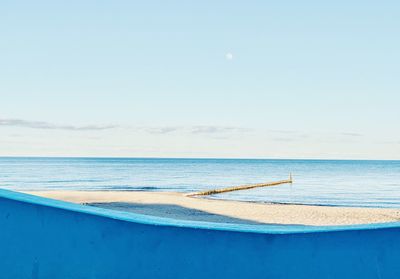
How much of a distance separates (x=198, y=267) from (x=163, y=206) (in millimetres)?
21451

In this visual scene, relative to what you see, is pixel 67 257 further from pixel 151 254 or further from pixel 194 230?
pixel 194 230

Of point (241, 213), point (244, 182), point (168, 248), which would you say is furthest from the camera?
point (244, 182)

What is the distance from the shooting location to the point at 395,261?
8.89 ft

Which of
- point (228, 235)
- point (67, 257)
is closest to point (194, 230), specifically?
point (228, 235)

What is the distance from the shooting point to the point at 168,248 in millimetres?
2729

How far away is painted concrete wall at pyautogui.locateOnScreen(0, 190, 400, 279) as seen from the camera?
2.70 metres

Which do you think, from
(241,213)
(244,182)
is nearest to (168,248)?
(241,213)

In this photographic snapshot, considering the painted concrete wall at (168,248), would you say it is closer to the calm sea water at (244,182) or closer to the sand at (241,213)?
the sand at (241,213)

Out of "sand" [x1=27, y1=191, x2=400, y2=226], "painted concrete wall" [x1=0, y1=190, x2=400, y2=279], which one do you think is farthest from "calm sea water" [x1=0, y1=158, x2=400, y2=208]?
"painted concrete wall" [x1=0, y1=190, x2=400, y2=279]

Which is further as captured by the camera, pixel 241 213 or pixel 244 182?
pixel 244 182

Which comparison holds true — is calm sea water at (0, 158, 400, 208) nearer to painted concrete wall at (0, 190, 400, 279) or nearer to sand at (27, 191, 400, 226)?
sand at (27, 191, 400, 226)

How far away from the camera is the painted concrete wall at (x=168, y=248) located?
2.70 meters

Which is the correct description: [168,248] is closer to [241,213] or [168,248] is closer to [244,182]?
[241,213]

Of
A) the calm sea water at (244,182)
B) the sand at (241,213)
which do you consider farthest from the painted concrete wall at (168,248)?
the calm sea water at (244,182)
